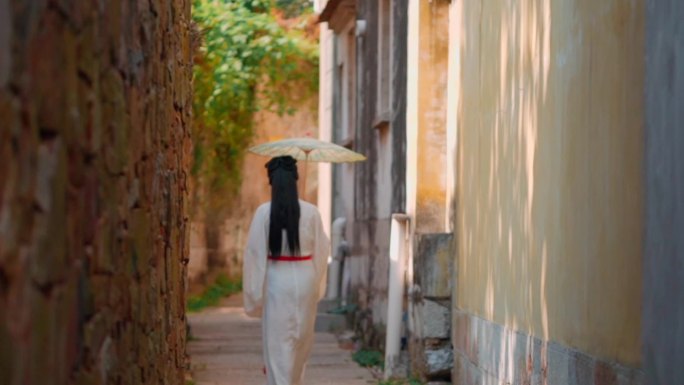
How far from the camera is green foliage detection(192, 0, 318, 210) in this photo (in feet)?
74.5

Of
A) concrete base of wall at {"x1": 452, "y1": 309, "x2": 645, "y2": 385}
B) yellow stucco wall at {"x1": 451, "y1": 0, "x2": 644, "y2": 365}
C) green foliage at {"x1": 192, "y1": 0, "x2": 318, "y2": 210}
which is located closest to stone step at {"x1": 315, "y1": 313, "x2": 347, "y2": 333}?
green foliage at {"x1": 192, "y1": 0, "x2": 318, "y2": 210}

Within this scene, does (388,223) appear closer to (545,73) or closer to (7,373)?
(545,73)

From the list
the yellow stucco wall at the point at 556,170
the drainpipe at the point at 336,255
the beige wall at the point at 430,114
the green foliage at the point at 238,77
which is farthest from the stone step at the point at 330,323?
the yellow stucco wall at the point at 556,170

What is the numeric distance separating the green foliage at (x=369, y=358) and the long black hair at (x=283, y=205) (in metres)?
3.14

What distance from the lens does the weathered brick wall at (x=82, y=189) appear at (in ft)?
9.55

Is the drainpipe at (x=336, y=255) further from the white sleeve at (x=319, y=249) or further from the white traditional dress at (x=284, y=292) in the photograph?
the white traditional dress at (x=284, y=292)

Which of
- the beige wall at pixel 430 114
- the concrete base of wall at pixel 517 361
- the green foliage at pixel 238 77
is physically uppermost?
the green foliage at pixel 238 77

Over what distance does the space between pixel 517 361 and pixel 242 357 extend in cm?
658

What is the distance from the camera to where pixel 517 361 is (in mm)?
7750

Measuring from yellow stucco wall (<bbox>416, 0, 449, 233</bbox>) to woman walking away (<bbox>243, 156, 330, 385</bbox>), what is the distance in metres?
1.65

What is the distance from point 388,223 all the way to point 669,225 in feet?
29.4

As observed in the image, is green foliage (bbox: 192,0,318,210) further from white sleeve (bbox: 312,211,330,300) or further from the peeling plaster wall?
the peeling plaster wall

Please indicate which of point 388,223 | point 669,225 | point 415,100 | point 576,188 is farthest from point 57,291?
point 388,223

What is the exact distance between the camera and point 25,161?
9.78ft
